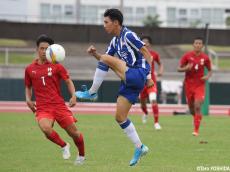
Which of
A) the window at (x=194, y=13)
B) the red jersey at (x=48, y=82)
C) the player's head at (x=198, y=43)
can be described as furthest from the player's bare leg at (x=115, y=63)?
the window at (x=194, y=13)

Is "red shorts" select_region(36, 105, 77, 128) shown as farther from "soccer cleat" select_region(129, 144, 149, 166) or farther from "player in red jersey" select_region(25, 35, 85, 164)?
"soccer cleat" select_region(129, 144, 149, 166)

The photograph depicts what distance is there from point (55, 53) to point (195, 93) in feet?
24.7

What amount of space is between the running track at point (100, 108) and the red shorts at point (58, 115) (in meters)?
16.5

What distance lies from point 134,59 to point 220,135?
23.4 ft

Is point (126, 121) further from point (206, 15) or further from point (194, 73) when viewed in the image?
point (206, 15)

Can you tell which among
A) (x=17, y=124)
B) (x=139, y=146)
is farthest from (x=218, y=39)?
(x=139, y=146)

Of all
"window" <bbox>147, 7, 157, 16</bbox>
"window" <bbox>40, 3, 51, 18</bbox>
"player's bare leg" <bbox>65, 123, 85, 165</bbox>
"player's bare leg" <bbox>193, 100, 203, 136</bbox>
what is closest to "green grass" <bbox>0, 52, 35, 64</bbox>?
"window" <bbox>40, 3, 51, 18</bbox>

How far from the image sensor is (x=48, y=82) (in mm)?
13227

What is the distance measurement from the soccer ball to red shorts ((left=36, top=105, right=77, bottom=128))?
0.76m

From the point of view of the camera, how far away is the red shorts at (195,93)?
19.7m

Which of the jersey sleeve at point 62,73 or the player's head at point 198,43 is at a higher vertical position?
the jersey sleeve at point 62,73

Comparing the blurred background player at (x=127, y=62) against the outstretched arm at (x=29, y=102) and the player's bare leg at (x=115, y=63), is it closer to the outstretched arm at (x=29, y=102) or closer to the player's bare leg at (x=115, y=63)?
the player's bare leg at (x=115, y=63)

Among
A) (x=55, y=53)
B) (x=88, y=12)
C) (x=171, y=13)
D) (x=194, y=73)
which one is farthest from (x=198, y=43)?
(x=171, y=13)

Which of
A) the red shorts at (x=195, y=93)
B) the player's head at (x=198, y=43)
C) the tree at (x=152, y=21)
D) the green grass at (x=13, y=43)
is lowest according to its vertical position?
the green grass at (x=13, y=43)
